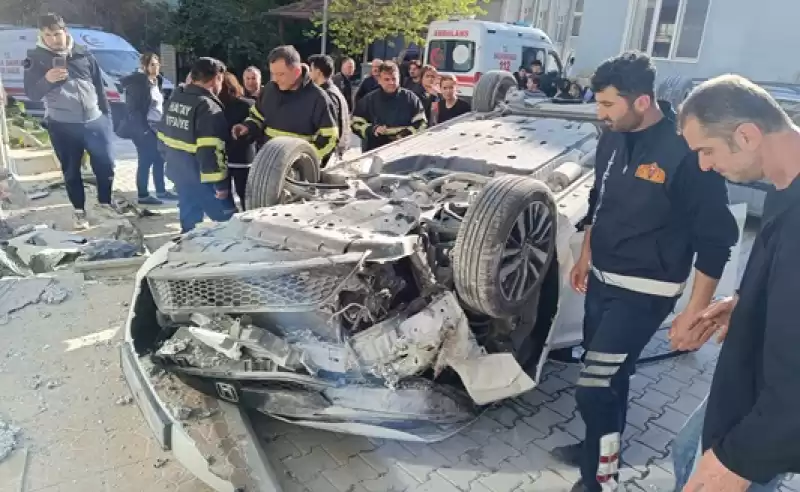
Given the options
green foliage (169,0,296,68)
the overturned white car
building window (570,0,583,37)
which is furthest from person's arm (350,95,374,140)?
building window (570,0,583,37)

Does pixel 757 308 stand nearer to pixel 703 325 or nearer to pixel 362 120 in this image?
pixel 703 325

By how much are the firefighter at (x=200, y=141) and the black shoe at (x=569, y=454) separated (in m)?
2.84

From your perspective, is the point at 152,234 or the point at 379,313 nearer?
the point at 379,313

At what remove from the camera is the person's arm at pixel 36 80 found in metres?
5.17

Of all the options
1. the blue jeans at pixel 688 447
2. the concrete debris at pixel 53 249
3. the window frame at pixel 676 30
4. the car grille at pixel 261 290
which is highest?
the window frame at pixel 676 30

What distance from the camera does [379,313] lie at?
2.59 m

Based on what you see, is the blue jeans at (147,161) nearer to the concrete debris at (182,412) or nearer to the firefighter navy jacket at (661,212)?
the concrete debris at (182,412)

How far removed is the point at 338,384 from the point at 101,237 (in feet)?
12.5

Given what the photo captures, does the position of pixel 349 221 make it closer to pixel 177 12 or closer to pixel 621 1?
pixel 621 1

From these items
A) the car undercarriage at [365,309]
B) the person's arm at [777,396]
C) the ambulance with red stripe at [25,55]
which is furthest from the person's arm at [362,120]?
the ambulance with red stripe at [25,55]

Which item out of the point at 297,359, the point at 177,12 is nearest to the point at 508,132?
the point at 297,359

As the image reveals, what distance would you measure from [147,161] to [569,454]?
213 inches

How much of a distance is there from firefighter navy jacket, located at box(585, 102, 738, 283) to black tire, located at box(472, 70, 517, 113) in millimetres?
3126

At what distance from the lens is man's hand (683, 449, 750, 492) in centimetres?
137
